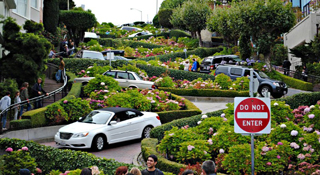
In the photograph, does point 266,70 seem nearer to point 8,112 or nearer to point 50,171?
point 8,112

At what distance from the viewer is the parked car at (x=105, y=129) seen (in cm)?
1494

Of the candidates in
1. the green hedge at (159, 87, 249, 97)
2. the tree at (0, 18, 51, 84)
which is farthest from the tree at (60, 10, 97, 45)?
the tree at (0, 18, 51, 84)

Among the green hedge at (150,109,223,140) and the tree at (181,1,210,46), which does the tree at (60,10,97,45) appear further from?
the green hedge at (150,109,223,140)

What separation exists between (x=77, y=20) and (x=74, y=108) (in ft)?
116

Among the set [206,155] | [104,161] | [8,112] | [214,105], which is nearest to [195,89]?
[214,105]

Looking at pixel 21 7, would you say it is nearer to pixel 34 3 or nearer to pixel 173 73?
pixel 34 3

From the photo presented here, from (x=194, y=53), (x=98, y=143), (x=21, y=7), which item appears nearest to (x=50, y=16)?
(x=21, y=7)

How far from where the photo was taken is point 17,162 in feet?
35.2

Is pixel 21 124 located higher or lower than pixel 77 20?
lower

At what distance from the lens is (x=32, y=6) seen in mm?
37344

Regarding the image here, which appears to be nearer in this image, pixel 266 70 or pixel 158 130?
pixel 158 130

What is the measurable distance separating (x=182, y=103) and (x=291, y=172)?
11.4 meters

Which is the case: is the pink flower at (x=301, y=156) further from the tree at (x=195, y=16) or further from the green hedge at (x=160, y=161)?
the tree at (x=195, y=16)

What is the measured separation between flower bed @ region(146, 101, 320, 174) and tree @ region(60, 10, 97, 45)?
4029cm
